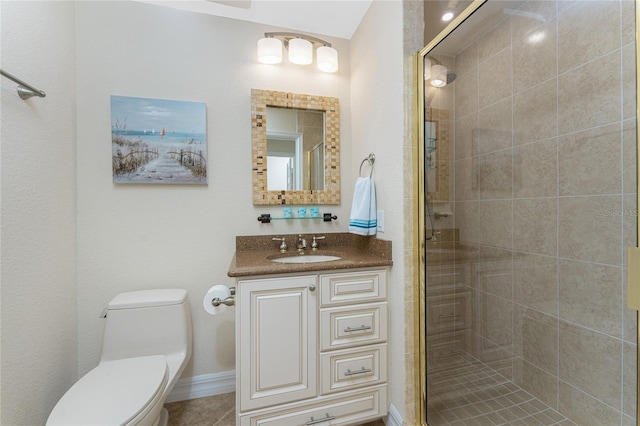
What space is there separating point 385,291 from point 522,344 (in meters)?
0.79

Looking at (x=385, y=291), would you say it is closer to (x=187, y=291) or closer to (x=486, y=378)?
(x=486, y=378)

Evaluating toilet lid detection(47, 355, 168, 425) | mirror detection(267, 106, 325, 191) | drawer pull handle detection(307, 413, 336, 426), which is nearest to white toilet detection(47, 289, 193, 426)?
toilet lid detection(47, 355, 168, 425)

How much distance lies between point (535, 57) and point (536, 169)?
562 millimetres

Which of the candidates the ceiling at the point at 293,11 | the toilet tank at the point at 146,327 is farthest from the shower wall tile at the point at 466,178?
the toilet tank at the point at 146,327

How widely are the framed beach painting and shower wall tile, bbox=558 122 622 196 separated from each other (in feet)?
6.48

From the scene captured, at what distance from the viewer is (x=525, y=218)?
137 centimetres

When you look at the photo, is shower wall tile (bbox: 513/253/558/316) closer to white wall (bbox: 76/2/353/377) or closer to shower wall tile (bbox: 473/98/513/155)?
shower wall tile (bbox: 473/98/513/155)

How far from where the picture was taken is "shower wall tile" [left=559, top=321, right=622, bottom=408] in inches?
43.1

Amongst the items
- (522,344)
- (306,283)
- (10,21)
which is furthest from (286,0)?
(522,344)

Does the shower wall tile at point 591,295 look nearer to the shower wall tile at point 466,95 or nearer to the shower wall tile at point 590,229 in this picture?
the shower wall tile at point 590,229

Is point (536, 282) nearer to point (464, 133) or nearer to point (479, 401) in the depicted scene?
point (479, 401)

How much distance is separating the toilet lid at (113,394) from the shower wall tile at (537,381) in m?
1.78

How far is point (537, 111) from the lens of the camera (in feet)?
4.33

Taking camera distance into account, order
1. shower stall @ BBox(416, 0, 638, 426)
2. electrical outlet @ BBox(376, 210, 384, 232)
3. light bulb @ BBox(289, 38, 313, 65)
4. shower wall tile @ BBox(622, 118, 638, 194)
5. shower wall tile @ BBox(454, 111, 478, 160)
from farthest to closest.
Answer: light bulb @ BBox(289, 38, 313, 65) < electrical outlet @ BBox(376, 210, 384, 232) < shower wall tile @ BBox(454, 111, 478, 160) < shower stall @ BBox(416, 0, 638, 426) < shower wall tile @ BBox(622, 118, 638, 194)
